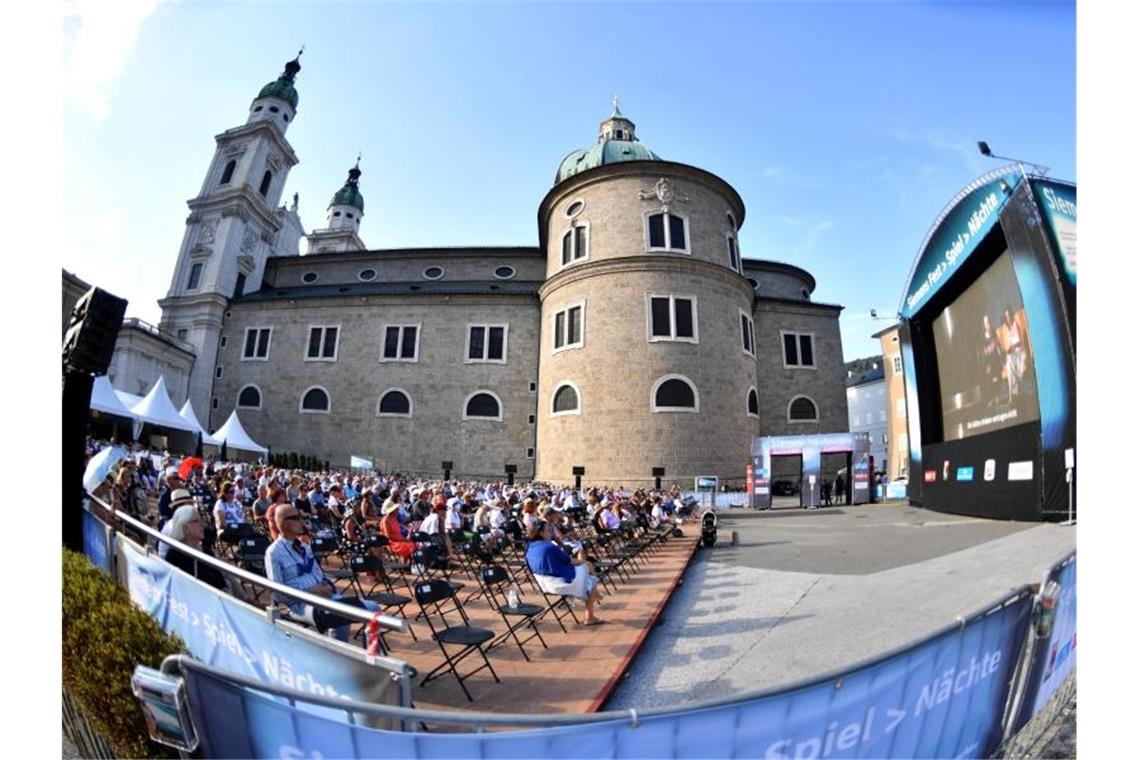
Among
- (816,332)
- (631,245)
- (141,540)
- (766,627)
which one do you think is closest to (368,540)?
(141,540)

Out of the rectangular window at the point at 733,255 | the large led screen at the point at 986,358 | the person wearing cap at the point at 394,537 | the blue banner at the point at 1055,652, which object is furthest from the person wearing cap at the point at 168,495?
the rectangular window at the point at 733,255

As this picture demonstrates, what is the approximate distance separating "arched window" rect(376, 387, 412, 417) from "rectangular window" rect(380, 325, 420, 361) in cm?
215

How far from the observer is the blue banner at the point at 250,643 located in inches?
95.6

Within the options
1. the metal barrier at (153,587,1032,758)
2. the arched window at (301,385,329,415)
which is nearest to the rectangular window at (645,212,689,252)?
the arched window at (301,385,329,415)

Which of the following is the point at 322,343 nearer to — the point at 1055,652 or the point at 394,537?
the point at 394,537

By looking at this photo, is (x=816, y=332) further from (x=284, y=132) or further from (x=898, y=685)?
(x=284, y=132)

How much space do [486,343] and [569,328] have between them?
23.1 ft

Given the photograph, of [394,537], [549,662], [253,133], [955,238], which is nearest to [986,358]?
[955,238]

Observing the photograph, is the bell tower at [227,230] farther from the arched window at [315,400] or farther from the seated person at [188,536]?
the seated person at [188,536]

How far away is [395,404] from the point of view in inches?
1281

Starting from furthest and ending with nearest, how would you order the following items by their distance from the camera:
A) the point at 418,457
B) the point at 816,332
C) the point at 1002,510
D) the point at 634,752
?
the point at 816,332
the point at 418,457
the point at 1002,510
the point at 634,752

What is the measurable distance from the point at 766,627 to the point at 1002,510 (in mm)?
12028

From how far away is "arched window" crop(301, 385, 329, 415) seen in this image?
33.1 metres

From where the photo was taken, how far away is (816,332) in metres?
34.0
